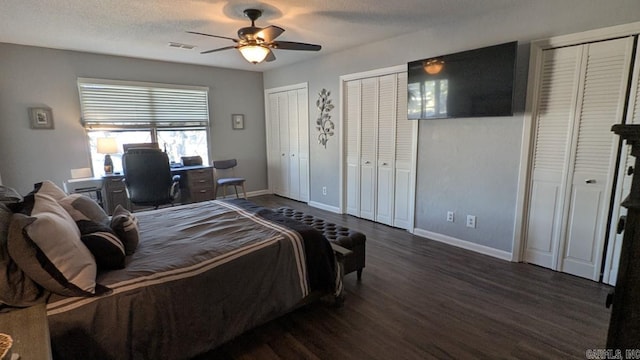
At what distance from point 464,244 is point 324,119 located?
2.70 meters

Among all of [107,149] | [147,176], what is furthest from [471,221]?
[107,149]

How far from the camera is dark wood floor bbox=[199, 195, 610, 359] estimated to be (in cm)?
195

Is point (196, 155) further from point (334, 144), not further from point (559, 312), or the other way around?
point (559, 312)

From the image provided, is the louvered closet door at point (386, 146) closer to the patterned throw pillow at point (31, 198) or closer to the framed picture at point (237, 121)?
the framed picture at point (237, 121)

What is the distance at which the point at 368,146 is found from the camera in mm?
4453

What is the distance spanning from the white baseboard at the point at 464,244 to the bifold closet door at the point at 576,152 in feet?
0.93

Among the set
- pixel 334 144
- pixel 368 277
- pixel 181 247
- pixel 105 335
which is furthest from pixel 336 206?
pixel 105 335

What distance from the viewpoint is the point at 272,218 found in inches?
101

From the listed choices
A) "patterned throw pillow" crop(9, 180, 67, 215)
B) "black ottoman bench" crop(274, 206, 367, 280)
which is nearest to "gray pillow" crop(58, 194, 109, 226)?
"patterned throw pillow" crop(9, 180, 67, 215)

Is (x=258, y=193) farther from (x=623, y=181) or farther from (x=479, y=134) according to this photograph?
(x=623, y=181)

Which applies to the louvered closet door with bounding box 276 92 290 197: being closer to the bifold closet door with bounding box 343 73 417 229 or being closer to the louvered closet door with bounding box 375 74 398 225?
the bifold closet door with bounding box 343 73 417 229

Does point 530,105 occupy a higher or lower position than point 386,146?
higher

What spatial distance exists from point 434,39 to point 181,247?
3296mm

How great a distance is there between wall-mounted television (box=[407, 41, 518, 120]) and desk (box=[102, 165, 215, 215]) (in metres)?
3.24
